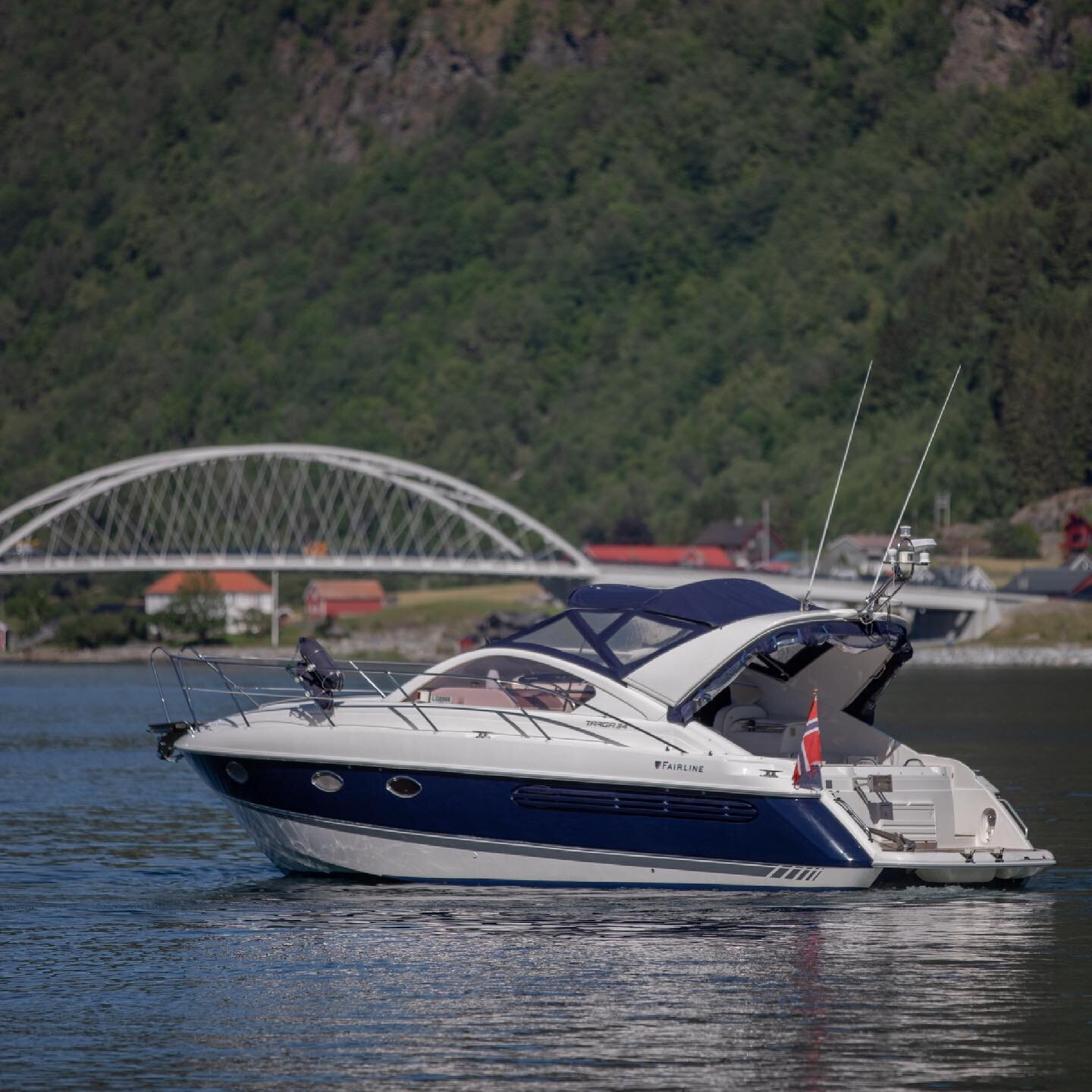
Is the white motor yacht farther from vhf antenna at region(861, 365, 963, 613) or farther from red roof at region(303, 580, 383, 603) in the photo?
red roof at region(303, 580, 383, 603)

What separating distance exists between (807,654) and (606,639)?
2.50 metres

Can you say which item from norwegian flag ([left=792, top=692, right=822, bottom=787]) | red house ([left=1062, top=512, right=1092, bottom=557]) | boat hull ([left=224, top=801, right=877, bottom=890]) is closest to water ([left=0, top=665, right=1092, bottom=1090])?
boat hull ([left=224, top=801, right=877, bottom=890])

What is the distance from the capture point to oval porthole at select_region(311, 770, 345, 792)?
77.5ft

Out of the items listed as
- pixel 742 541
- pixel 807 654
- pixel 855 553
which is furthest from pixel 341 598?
pixel 807 654

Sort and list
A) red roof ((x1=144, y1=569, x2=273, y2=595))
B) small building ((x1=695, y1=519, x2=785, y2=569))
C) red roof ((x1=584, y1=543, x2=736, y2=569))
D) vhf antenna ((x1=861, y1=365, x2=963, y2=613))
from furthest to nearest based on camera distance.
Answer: red roof ((x1=144, y1=569, x2=273, y2=595))
small building ((x1=695, y1=519, x2=785, y2=569))
red roof ((x1=584, y1=543, x2=736, y2=569))
vhf antenna ((x1=861, y1=365, x2=963, y2=613))

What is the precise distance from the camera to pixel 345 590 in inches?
6614

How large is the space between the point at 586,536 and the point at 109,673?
7999cm

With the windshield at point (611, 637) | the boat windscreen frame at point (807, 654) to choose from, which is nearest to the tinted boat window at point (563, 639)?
the windshield at point (611, 637)

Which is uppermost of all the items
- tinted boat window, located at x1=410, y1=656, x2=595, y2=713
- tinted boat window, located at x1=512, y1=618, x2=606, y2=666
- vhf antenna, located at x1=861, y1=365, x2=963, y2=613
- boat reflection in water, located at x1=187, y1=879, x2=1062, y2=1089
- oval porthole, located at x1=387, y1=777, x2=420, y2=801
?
vhf antenna, located at x1=861, y1=365, x2=963, y2=613

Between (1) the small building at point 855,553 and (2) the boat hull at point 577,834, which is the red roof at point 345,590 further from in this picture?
(2) the boat hull at point 577,834

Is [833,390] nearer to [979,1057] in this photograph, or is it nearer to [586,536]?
[586,536]

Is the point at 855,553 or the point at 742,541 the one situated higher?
the point at 742,541

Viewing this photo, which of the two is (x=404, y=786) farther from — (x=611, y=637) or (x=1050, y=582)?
(x=1050, y=582)

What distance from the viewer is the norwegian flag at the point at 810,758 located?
2212 centimetres
